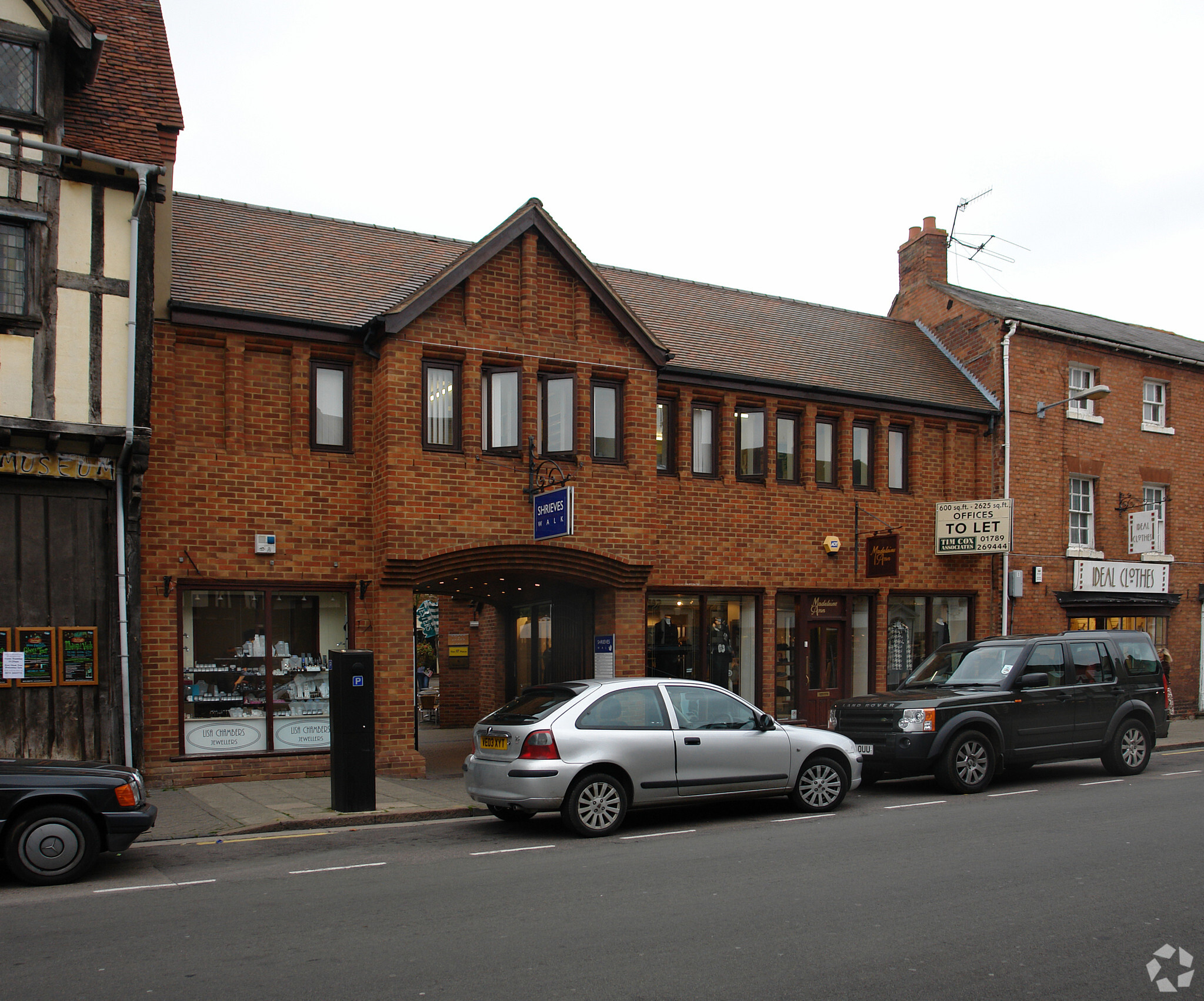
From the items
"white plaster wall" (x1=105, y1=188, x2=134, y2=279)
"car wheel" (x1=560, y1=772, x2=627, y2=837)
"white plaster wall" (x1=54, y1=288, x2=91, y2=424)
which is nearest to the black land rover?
"car wheel" (x1=560, y1=772, x2=627, y2=837)

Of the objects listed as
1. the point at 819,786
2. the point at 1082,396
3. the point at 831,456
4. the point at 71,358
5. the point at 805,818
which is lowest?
the point at 805,818

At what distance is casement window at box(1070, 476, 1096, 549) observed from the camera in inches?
884

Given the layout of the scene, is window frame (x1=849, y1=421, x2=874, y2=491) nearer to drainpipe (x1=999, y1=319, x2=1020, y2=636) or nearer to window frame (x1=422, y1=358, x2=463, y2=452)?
drainpipe (x1=999, y1=319, x2=1020, y2=636)

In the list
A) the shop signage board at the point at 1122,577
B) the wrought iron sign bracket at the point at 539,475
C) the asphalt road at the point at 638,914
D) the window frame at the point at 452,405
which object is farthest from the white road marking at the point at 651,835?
the shop signage board at the point at 1122,577

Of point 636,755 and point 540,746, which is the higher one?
point 540,746

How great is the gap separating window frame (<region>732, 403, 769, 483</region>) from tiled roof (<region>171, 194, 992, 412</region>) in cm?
59

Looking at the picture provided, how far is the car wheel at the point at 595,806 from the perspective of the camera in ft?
33.2

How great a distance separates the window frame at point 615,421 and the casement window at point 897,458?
6311 millimetres

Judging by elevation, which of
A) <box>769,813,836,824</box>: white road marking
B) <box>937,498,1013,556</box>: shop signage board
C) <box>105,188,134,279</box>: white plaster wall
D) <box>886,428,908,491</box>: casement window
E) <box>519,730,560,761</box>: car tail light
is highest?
<box>105,188,134,279</box>: white plaster wall

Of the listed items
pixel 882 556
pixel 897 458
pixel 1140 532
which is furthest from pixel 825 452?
pixel 1140 532

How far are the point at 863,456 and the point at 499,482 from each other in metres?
7.93

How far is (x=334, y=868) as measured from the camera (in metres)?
8.86

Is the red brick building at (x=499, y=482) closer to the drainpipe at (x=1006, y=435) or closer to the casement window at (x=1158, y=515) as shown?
the drainpipe at (x=1006, y=435)

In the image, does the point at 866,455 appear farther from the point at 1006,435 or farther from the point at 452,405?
the point at 452,405
